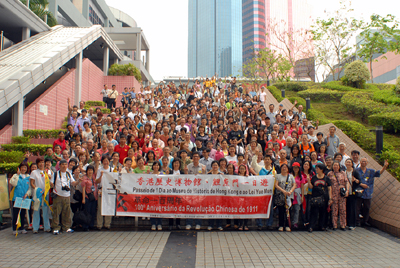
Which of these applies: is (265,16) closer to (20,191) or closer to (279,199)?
(279,199)

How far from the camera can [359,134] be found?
10.4 meters

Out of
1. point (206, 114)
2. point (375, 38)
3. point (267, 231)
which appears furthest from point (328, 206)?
point (375, 38)

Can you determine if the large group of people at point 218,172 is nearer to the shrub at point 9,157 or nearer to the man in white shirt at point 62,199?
the man in white shirt at point 62,199

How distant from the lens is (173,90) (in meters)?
18.3

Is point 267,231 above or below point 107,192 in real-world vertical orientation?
below

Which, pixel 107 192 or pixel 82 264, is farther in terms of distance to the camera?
pixel 107 192

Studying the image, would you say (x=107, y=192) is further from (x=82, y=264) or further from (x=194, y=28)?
(x=194, y=28)

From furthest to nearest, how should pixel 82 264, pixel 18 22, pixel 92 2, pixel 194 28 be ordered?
1. pixel 194 28
2. pixel 92 2
3. pixel 18 22
4. pixel 82 264

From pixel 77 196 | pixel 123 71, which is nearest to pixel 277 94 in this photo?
pixel 123 71

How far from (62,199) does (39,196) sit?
1.82 feet

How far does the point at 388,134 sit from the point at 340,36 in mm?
18760

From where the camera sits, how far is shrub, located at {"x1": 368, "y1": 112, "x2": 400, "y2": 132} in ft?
36.4

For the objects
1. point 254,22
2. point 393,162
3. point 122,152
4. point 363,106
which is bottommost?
point 393,162

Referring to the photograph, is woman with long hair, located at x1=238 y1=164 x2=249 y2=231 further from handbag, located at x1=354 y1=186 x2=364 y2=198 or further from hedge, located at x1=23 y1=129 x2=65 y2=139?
hedge, located at x1=23 y1=129 x2=65 y2=139
